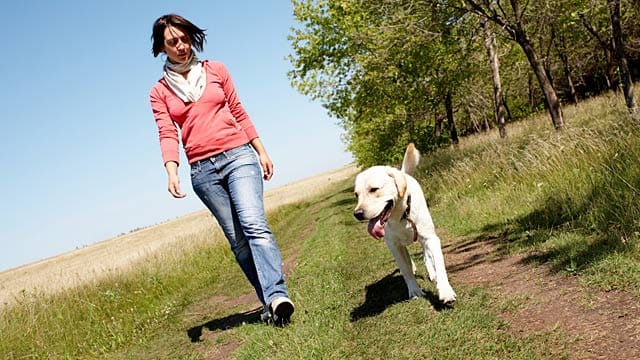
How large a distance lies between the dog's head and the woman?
3.39ft

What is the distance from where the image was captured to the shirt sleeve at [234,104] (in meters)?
5.05

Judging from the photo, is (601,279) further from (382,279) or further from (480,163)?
(480,163)

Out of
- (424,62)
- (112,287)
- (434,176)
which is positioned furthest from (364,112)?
(112,287)

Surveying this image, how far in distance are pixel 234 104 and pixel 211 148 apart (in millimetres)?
669

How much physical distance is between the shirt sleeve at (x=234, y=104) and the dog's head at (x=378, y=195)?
142 cm

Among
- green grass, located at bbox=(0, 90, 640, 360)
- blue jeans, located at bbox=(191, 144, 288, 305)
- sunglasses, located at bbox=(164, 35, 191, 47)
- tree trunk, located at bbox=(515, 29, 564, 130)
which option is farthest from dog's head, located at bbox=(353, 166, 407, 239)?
tree trunk, located at bbox=(515, 29, 564, 130)

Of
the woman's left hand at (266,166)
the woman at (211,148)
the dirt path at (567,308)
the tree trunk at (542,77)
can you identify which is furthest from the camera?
the tree trunk at (542,77)

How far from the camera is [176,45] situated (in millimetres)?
4695

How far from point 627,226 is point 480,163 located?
274 inches

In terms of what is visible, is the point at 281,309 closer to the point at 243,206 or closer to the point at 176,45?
the point at 243,206

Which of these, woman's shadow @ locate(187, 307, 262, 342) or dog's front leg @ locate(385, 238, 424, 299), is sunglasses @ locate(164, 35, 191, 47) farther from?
woman's shadow @ locate(187, 307, 262, 342)

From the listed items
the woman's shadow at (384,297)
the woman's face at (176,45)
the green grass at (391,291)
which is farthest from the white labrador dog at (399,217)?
the woman's face at (176,45)

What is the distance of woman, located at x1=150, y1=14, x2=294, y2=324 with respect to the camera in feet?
15.1

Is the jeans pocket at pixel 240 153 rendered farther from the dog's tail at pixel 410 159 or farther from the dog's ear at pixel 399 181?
the dog's tail at pixel 410 159
